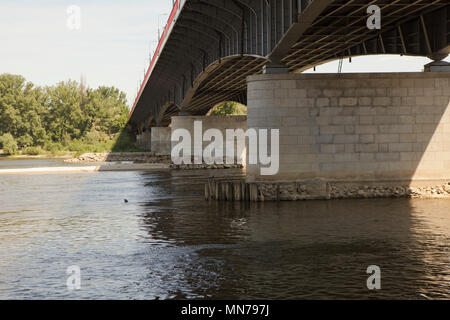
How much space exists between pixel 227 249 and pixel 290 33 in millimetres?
13124

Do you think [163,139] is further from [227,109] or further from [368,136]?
[368,136]

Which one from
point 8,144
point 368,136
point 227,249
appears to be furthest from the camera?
point 8,144

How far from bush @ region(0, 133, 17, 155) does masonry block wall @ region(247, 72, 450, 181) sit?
142592 millimetres

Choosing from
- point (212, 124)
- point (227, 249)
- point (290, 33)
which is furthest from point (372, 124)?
point (212, 124)

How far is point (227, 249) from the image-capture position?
20.3 meters

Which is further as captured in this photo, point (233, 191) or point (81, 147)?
point (81, 147)

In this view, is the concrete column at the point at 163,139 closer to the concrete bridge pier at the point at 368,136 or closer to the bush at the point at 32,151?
the bush at the point at 32,151

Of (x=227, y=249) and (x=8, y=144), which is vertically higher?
(x=8, y=144)

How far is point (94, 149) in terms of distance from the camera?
140750mm

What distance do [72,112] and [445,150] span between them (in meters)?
173

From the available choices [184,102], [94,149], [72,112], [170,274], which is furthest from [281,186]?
[72,112]

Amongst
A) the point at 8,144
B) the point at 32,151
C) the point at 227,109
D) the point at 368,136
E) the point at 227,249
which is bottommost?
the point at 227,249

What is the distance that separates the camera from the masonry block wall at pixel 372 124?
110ft

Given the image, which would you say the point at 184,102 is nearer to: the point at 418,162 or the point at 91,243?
the point at 418,162
